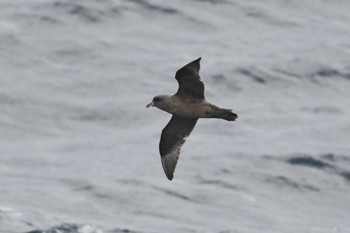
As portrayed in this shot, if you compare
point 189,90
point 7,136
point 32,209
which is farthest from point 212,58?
point 189,90

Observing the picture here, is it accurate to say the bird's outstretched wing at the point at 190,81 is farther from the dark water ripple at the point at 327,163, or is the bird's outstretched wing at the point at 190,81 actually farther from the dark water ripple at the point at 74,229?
the dark water ripple at the point at 327,163

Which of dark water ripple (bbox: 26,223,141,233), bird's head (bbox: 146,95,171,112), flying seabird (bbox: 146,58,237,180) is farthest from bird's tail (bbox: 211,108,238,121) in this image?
dark water ripple (bbox: 26,223,141,233)

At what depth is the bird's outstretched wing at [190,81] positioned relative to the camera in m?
14.8

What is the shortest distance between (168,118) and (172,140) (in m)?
13.1

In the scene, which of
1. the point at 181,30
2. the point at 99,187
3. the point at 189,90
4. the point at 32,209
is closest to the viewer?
the point at 189,90

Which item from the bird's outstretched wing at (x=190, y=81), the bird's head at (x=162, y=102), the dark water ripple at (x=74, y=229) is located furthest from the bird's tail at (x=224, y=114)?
the dark water ripple at (x=74, y=229)

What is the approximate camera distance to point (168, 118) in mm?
29406

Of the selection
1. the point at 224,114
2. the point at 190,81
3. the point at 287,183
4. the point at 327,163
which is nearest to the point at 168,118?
the point at 287,183

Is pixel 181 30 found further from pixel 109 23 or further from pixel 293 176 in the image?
pixel 293 176

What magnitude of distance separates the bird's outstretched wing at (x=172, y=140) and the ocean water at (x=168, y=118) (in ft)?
19.8

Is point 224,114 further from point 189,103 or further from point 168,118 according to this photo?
point 168,118

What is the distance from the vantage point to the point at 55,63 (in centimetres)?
3234

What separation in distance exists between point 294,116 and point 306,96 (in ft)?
3.54

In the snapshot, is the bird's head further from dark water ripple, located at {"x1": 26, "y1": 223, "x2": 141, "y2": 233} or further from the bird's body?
dark water ripple, located at {"x1": 26, "y1": 223, "x2": 141, "y2": 233}
